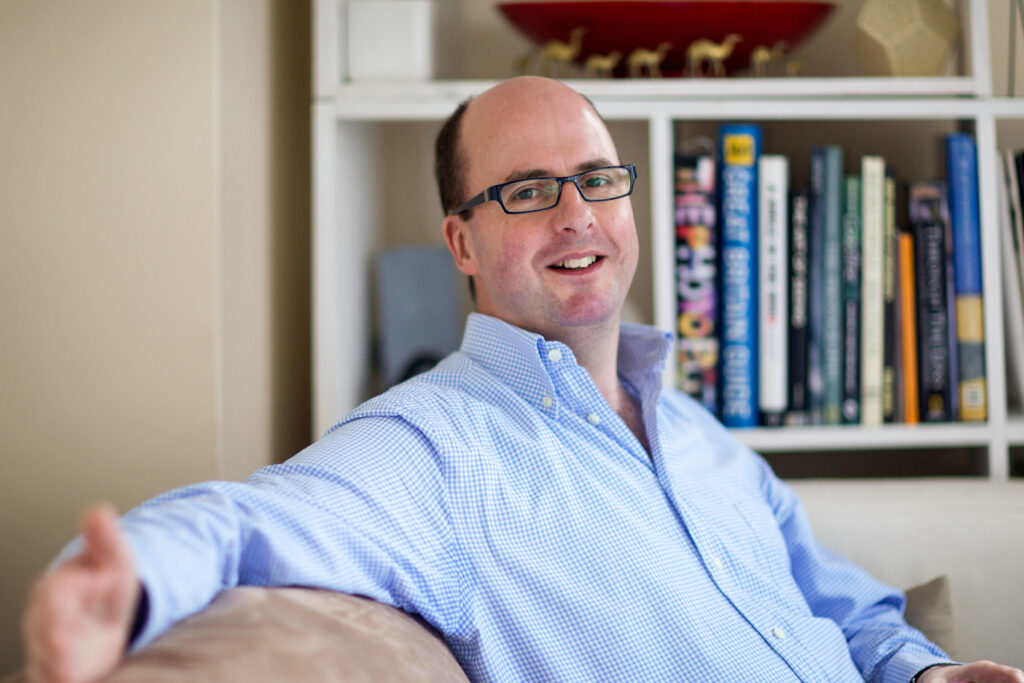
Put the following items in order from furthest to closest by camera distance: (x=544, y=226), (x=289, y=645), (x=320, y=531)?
(x=544, y=226) < (x=320, y=531) < (x=289, y=645)

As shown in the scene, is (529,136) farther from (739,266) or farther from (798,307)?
(798,307)

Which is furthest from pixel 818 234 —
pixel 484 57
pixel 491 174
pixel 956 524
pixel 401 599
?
pixel 401 599

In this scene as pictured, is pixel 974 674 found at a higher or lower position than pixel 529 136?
lower

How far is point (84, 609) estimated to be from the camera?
46 centimetres

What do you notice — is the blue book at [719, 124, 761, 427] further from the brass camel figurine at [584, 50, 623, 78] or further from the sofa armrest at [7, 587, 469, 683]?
the sofa armrest at [7, 587, 469, 683]

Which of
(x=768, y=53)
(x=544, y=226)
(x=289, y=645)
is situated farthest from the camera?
(x=768, y=53)

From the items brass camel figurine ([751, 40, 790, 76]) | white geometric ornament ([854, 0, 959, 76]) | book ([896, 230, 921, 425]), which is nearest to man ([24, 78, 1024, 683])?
book ([896, 230, 921, 425])

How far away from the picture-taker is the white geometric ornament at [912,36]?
148 centimetres

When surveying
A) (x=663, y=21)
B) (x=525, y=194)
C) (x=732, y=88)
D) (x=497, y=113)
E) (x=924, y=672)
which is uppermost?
(x=663, y=21)

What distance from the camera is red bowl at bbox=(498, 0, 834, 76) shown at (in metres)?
1.45

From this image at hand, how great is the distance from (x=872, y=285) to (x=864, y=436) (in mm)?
263

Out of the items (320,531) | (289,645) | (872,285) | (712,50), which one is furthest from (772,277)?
(289,645)

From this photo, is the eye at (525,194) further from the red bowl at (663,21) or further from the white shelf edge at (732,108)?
the red bowl at (663,21)

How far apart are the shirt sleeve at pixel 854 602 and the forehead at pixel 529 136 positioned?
546 mm
